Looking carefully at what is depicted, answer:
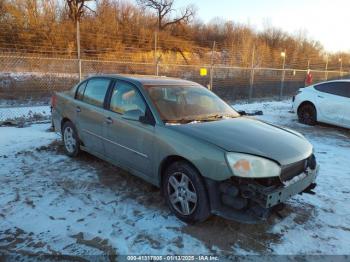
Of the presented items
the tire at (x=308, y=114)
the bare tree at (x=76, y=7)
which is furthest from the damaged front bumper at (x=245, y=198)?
the bare tree at (x=76, y=7)

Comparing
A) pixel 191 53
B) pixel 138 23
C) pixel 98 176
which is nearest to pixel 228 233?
pixel 98 176

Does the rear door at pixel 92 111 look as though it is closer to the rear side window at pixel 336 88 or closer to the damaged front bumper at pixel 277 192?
the damaged front bumper at pixel 277 192

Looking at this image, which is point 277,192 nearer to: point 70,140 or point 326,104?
point 70,140

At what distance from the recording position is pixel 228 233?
3.47 meters

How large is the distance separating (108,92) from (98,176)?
1.24 m

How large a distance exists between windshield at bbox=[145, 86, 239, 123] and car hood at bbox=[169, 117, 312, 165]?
0.25 metres

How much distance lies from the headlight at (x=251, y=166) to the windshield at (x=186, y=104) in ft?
3.15

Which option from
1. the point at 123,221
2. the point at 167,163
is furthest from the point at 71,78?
the point at 123,221

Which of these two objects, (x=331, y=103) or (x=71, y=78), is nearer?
(x=331, y=103)

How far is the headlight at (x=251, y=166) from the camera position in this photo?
10.4 ft

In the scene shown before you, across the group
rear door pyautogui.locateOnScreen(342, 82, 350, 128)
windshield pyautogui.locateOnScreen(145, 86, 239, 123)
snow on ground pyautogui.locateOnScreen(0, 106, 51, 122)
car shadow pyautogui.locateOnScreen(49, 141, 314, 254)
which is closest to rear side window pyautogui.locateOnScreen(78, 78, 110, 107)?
windshield pyautogui.locateOnScreen(145, 86, 239, 123)

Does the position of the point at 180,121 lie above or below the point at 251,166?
above

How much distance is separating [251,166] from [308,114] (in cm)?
758

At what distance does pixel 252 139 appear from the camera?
3576 millimetres
